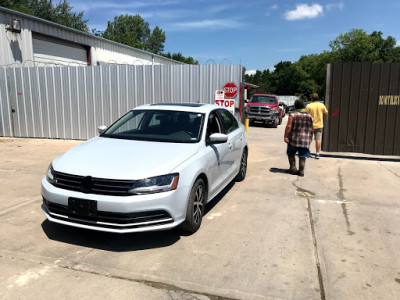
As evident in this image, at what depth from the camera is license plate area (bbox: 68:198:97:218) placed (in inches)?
138

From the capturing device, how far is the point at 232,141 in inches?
224

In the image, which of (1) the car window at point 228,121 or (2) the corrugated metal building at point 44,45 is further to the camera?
(2) the corrugated metal building at point 44,45

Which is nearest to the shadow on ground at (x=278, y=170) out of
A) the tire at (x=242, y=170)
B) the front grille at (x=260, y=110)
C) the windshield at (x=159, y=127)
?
the tire at (x=242, y=170)

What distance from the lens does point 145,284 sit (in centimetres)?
309

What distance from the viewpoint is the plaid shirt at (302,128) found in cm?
693

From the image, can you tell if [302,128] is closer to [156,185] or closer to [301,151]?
[301,151]

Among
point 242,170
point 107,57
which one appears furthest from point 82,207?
point 107,57

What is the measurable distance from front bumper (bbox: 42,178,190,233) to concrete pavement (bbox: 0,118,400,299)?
34cm

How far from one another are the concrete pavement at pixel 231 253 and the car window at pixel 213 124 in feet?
4.02

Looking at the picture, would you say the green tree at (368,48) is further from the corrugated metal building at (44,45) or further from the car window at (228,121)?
the car window at (228,121)

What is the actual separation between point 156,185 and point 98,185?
2.04ft

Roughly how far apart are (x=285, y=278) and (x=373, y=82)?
7.29 m

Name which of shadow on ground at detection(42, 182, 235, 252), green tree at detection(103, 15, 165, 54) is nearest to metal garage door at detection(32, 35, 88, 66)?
shadow on ground at detection(42, 182, 235, 252)

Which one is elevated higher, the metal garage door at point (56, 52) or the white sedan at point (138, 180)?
the metal garage door at point (56, 52)
